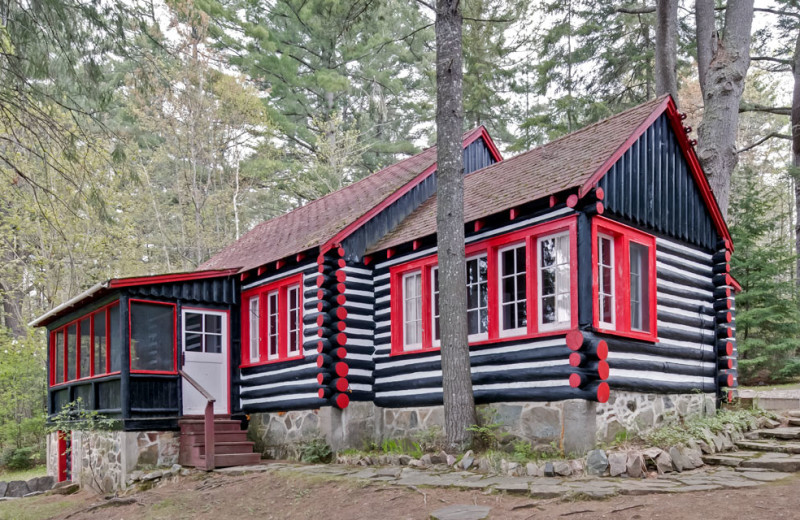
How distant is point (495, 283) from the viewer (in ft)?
34.6

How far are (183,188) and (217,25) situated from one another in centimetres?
604

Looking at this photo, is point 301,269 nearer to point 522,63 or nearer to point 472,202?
point 472,202

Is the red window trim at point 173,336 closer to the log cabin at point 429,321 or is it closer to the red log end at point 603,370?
the log cabin at point 429,321

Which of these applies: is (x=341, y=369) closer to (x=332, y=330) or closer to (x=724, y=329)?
(x=332, y=330)

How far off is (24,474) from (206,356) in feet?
28.5

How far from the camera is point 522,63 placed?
2548 cm

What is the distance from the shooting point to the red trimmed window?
522 inches

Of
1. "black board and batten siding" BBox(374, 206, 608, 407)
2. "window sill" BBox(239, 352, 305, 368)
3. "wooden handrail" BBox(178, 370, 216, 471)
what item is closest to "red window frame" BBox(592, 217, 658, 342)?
"black board and batten siding" BBox(374, 206, 608, 407)

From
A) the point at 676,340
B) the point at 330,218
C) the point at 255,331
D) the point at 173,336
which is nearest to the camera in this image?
the point at 676,340

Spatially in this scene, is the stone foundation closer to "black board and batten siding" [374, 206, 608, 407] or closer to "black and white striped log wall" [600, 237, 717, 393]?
"black board and batten siding" [374, 206, 608, 407]

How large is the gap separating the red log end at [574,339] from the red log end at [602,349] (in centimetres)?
23

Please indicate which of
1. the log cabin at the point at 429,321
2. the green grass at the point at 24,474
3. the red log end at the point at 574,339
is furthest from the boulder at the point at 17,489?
the red log end at the point at 574,339

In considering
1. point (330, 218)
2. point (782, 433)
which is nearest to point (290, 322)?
point (330, 218)

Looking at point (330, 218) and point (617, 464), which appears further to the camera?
point (330, 218)
